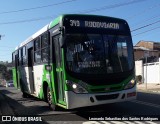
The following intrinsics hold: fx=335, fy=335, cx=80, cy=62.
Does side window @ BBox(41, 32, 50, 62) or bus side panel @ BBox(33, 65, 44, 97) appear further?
bus side panel @ BBox(33, 65, 44, 97)

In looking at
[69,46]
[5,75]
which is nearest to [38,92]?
[69,46]

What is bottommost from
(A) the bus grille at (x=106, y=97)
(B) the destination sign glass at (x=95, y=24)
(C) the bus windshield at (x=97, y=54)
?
(A) the bus grille at (x=106, y=97)

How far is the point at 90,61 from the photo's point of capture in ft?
34.6

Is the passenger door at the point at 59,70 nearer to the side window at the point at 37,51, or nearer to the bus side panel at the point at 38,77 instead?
the bus side panel at the point at 38,77

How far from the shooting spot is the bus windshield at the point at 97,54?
10.5 meters

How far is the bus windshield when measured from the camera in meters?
10.5

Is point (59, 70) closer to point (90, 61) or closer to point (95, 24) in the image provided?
point (90, 61)

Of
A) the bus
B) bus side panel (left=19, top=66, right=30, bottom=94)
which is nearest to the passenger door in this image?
the bus

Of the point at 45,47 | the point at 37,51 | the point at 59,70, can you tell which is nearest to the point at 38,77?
the point at 37,51

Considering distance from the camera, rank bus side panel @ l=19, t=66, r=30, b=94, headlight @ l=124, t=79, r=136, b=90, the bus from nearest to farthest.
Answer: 1. the bus
2. headlight @ l=124, t=79, r=136, b=90
3. bus side panel @ l=19, t=66, r=30, b=94

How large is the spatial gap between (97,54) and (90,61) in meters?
0.36

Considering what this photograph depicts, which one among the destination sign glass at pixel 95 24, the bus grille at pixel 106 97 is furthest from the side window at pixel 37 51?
the bus grille at pixel 106 97

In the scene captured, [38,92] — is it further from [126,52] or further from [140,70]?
Result: [140,70]

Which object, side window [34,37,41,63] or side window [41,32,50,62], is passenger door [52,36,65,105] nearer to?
side window [41,32,50,62]
